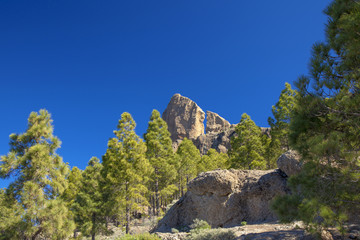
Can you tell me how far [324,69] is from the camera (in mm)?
5730

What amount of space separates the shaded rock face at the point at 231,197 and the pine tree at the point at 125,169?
10.7 feet

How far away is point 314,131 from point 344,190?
1.54 m

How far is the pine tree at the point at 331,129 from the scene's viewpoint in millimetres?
4691

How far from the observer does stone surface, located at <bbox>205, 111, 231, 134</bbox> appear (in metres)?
89.7

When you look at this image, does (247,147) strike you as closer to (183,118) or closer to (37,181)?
(37,181)

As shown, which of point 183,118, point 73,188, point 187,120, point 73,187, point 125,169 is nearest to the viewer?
point 125,169

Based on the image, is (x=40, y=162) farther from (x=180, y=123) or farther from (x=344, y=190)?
(x=180, y=123)

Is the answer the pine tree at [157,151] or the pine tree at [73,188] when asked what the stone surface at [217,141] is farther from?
the pine tree at [73,188]

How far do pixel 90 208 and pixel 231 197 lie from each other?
12021 millimetres

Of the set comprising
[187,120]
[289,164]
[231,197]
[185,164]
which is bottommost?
[231,197]

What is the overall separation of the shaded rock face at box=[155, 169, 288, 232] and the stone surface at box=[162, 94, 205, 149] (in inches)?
2562

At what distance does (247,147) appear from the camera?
23.7 m

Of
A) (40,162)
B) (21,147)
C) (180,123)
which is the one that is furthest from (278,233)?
(180,123)

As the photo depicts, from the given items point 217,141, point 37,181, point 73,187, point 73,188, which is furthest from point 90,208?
point 217,141
